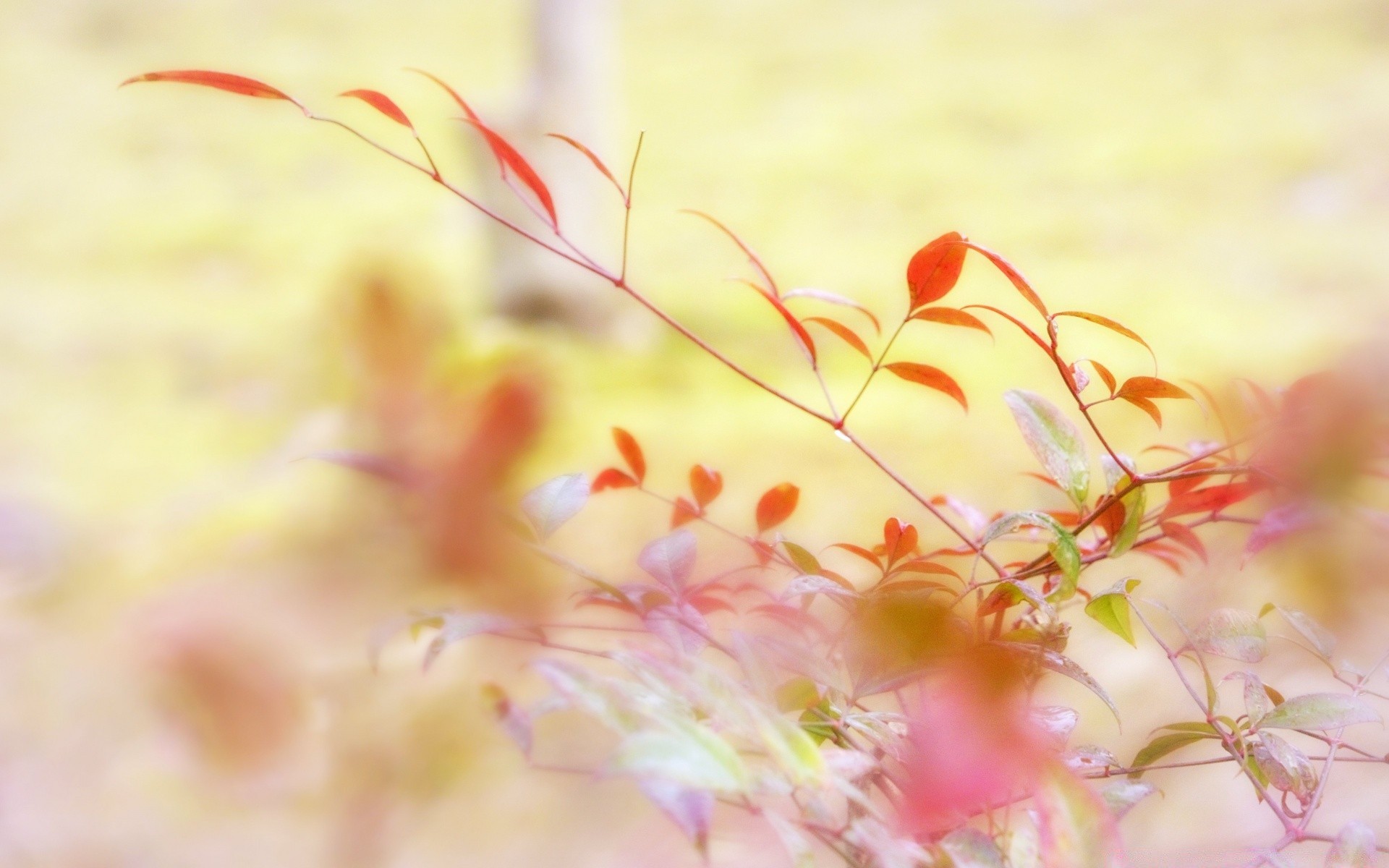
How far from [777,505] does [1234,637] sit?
14cm

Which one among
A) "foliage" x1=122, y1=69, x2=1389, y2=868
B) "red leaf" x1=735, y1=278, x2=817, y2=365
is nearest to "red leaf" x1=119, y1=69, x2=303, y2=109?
"foliage" x1=122, y1=69, x2=1389, y2=868

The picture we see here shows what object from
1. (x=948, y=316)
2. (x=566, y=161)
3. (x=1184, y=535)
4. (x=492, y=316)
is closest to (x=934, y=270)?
(x=948, y=316)

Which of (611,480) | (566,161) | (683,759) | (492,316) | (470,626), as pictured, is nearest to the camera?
(683,759)

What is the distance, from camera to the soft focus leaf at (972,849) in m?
0.23

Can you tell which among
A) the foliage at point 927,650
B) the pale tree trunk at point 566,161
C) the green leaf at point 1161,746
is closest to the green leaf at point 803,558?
the foliage at point 927,650

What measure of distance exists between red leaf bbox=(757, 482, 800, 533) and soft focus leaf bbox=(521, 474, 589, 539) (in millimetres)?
68

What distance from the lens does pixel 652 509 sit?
124 cm

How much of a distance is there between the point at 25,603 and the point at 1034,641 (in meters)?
0.57

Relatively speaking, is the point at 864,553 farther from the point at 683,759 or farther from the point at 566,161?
the point at 566,161

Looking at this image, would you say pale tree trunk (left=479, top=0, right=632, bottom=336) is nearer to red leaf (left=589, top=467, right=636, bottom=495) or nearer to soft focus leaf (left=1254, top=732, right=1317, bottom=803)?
red leaf (left=589, top=467, right=636, bottom=495)

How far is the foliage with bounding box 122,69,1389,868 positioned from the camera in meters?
0.20

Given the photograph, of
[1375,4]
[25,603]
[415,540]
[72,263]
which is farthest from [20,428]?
[1375,4]

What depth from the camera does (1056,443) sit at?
304 mm

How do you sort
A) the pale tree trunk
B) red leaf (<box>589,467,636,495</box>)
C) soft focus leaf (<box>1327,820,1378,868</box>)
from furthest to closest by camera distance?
the pale tree trunk
red leaf (<box>589,467,636,495</box>)
soft focus leaf (<box>1327,820,1378,868</box>)
